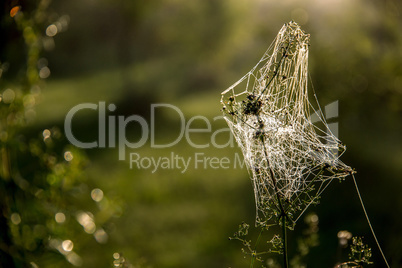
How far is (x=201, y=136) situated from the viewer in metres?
9.52

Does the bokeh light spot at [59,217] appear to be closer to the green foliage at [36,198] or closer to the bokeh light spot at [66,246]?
the green foliage at [36,198]

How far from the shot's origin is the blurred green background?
1804 mm

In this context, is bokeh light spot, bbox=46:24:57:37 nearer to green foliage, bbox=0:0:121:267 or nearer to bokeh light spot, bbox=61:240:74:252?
green foliage, bbox=0:0:121:267

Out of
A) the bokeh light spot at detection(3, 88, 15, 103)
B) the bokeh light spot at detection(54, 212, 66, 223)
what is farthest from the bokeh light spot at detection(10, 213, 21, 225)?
the bokeh light spot at detection(3, 88, 15, 103)

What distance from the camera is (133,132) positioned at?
30.8ft

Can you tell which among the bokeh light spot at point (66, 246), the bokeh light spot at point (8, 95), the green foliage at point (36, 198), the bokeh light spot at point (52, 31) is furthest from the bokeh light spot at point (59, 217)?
the bokeh light spot at point (52, 31)

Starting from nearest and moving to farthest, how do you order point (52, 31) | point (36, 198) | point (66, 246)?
point (66, 246), point (36, 198), point (52, 31)

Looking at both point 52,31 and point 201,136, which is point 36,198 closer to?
point 52,31

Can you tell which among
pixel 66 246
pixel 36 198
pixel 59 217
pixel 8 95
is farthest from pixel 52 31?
pixel 66 246

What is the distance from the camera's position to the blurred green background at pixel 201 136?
1804mm

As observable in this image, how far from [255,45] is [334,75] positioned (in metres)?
7.43

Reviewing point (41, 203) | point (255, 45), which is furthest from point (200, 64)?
point (41, 203)

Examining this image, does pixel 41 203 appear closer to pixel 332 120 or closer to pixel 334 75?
pixel 334 75

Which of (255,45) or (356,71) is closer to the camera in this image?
(356,71)
